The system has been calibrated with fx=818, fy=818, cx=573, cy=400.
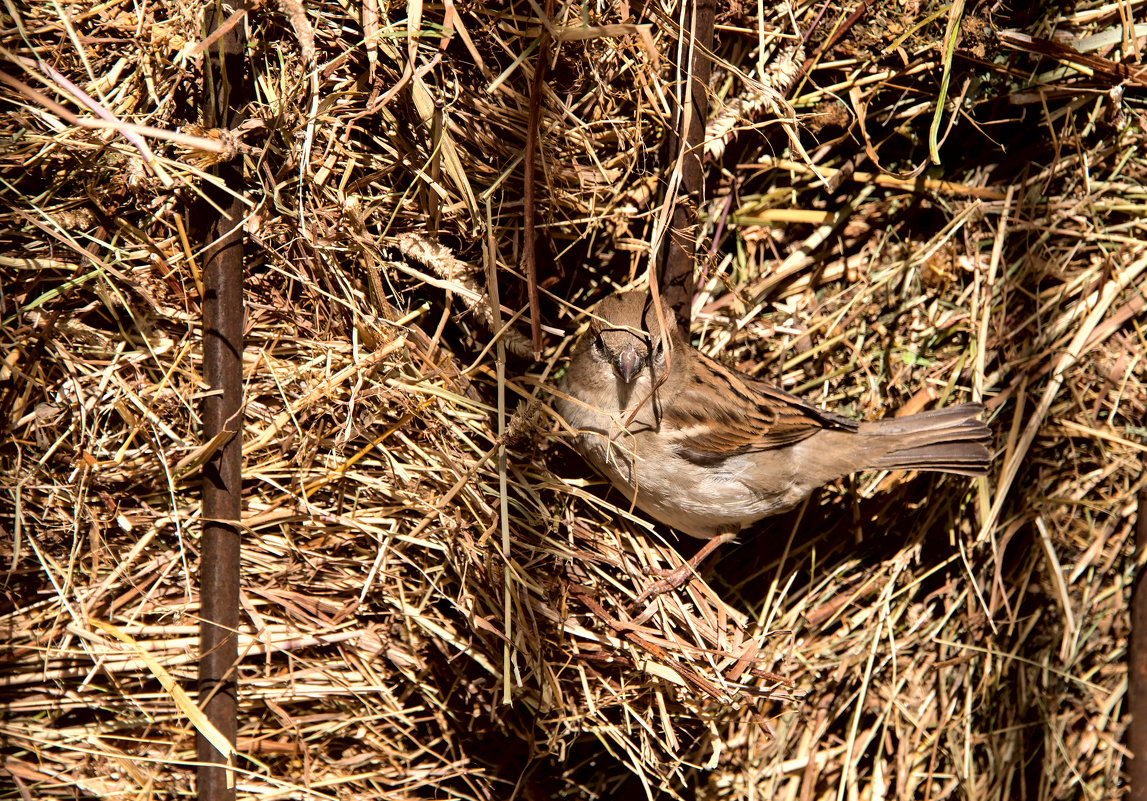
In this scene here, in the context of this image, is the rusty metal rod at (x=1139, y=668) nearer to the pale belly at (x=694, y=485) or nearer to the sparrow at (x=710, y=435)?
the sparrow at (x=710, y=435)

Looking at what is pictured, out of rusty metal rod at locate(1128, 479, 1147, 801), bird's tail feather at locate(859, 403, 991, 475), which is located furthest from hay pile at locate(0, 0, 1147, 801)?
bird's tail feather at locate(859, 403, 991, 475)

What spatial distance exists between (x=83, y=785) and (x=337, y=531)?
1042 mm

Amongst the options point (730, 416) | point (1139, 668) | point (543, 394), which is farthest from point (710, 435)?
point (1139, 668)

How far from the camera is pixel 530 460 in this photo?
2486mm

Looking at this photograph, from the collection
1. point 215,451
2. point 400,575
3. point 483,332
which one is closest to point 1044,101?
point 483,332

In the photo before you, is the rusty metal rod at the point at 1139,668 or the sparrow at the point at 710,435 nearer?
the sparrow at the point at 710,435

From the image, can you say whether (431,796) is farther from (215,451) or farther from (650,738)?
(215,451)

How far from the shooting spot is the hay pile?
2.28 meters

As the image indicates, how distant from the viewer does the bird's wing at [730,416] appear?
2611 mm

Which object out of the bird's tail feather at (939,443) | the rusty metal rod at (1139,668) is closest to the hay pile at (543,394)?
the rusty metal rod at (1139,668)

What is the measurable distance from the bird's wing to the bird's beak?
0.24m

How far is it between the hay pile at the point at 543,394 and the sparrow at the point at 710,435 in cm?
14

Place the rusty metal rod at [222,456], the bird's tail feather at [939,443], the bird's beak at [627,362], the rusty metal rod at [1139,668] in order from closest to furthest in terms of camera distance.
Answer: the rusty metal rod at [222,456], the bird's beak at [627,362], the bird's tail feather at [939,443], the rusty metal rod at [1139,668]

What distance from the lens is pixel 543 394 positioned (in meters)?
2.59
